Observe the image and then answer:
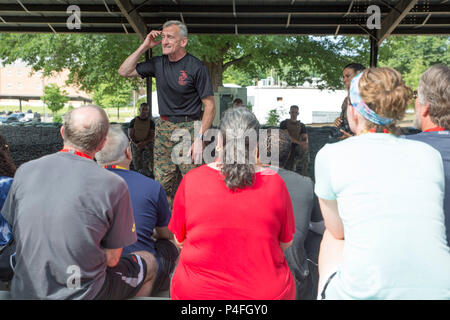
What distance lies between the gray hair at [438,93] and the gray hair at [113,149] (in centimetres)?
166

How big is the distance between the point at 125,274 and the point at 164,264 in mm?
435

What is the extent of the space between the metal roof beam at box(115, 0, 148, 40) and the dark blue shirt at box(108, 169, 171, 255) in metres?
5.64

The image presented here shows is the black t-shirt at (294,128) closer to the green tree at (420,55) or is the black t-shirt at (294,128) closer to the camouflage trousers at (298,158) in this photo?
the camouflage trousers at (298,158)

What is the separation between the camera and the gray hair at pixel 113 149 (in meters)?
2.44

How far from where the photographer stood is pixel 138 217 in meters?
2.39

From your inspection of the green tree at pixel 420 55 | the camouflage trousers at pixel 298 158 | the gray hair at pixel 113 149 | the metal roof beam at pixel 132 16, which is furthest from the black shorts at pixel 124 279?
the green tree at pixel 420 55

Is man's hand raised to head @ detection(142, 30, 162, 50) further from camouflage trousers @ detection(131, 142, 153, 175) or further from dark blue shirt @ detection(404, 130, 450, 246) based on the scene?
camouflage trousers @ detection(131, 142, 153, 175)

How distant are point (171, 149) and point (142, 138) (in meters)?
4.96

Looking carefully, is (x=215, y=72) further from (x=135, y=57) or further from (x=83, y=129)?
(x=83, y=129)

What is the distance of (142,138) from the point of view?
27.9ft

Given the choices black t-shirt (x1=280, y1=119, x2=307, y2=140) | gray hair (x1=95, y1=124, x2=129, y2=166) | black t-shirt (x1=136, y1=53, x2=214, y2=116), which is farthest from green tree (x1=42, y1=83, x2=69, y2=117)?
gray hair (x1=95, y1=124, x2=129, y2=166)
